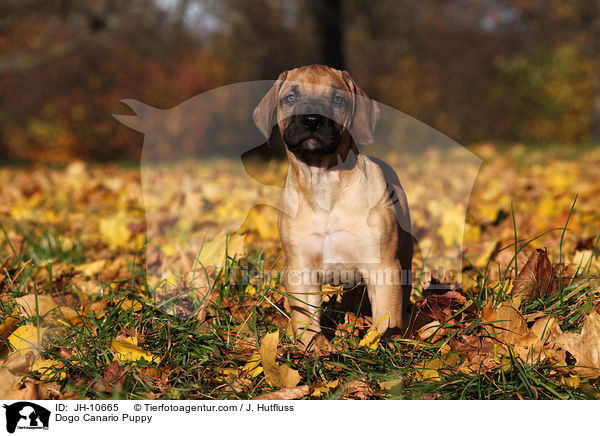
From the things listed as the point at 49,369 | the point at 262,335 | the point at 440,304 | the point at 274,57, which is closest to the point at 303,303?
the point at 262,335

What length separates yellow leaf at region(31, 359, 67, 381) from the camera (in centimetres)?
213

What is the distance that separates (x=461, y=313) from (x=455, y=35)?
23521mm

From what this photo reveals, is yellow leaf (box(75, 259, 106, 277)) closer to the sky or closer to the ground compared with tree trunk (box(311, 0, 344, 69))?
closer to the ground

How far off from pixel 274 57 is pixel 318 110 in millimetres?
17235

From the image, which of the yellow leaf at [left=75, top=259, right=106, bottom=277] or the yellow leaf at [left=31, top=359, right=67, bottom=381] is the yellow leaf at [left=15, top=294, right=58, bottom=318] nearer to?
the yellow leaf at [left=31, top=359, right=67, bottom=381]

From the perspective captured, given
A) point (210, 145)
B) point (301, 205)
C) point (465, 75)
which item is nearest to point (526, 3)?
point (465, 75)

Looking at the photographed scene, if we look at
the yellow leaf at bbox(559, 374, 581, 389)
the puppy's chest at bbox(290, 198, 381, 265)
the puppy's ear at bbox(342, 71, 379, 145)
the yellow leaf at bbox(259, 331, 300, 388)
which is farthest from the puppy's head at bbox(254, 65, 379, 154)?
the yellow leaf at bbox(559, 374, 581, 389)

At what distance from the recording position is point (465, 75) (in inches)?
885

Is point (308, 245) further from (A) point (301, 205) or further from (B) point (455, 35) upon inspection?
(B) point (455, 35)

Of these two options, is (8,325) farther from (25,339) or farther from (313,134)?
(313,134)

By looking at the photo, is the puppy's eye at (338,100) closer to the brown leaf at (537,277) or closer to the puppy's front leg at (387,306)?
the puppy's front leg at (387,306)
